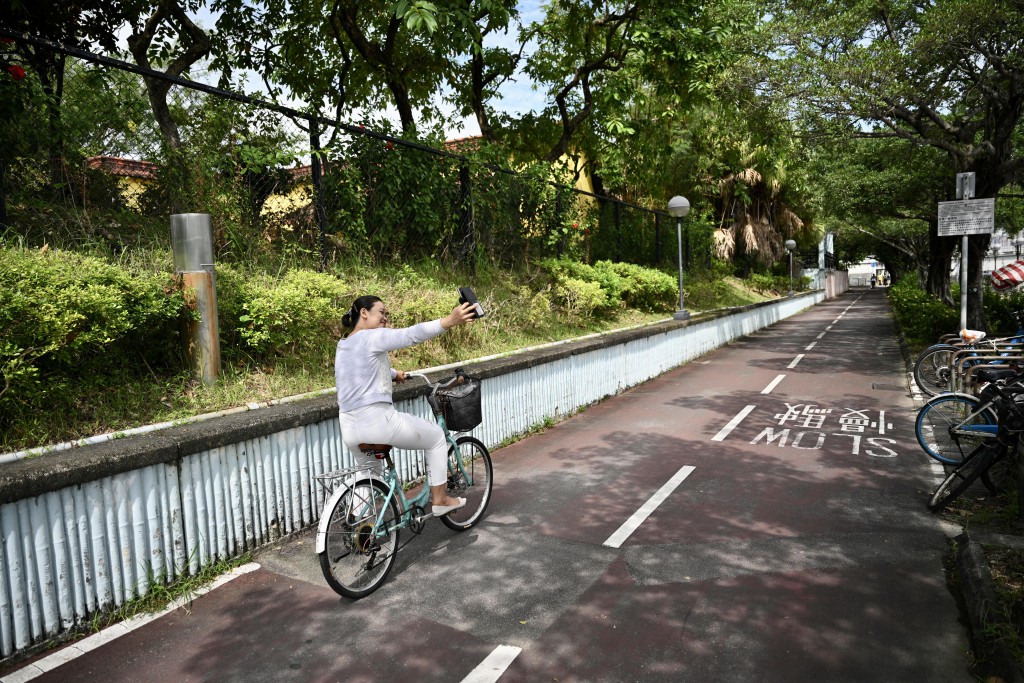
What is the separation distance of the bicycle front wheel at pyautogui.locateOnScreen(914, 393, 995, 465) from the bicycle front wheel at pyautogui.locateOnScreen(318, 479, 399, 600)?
5257 mm

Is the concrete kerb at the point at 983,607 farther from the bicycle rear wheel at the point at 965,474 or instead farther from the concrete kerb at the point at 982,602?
the bicycle rear wheel at the point at 965,474

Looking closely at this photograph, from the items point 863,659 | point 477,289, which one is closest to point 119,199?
point 477,289

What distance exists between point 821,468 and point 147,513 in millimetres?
6084

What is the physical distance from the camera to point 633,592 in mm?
4414

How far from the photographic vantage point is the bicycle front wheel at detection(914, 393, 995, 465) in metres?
6.71

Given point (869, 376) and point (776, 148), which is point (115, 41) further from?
point (869, 376)

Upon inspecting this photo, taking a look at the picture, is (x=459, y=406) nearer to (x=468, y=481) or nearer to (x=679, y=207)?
(x=468, y=481)

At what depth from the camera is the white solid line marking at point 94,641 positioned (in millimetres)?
3541

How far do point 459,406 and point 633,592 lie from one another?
1.78 m

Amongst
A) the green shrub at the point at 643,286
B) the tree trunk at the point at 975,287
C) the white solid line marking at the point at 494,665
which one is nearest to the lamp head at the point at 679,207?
the green shrub at the point at 643,286

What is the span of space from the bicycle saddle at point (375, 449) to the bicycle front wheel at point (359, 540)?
0.20m

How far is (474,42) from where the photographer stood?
36.6ft

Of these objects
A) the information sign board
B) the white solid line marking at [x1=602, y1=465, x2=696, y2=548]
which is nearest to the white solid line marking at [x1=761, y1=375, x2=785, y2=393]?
the information sign board

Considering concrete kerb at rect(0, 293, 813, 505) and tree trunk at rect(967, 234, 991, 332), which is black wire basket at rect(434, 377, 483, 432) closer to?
concrete kerb at rect(0, 293, 813, 505)
